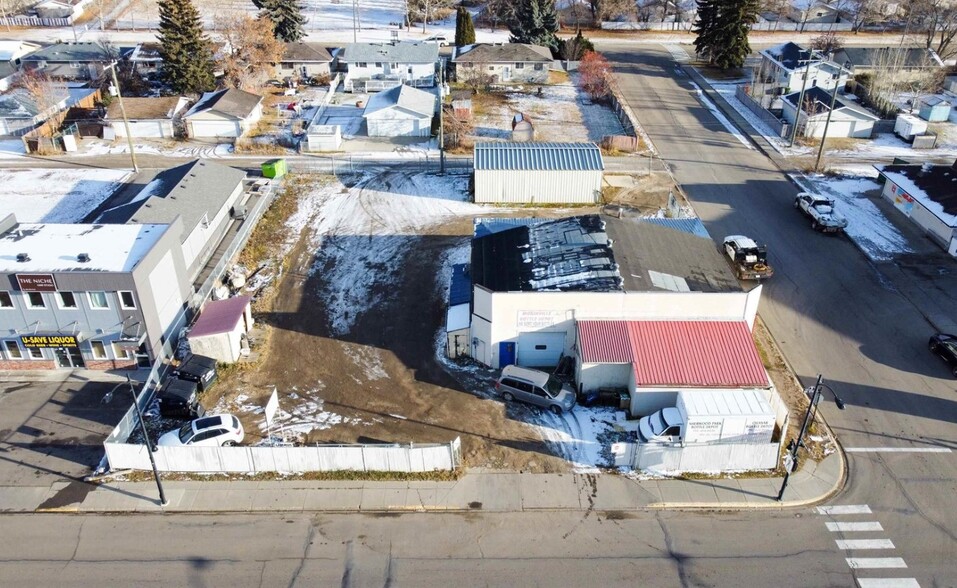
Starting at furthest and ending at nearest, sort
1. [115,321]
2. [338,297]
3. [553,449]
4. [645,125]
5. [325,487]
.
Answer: [645,125]
[338,297]
[115,321]
[553,449]
[325,487]

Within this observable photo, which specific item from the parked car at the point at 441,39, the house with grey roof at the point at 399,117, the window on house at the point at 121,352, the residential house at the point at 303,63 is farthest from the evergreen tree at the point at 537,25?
the window on house at the point at 121,352

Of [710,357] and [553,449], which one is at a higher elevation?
[710,357]

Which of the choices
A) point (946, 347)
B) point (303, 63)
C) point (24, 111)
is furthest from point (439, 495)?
point (303, 63)

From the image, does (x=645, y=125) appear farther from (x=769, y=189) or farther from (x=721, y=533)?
(x=721, y=533)

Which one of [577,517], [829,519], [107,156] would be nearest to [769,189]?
[829,519]

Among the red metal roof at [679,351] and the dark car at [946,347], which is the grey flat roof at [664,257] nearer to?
the red metal roof at [679,351]

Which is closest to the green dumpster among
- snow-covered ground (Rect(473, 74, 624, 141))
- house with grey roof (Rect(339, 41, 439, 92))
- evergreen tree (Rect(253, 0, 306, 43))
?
snow-covered ground (Rect(473, 74, 624, 141))
